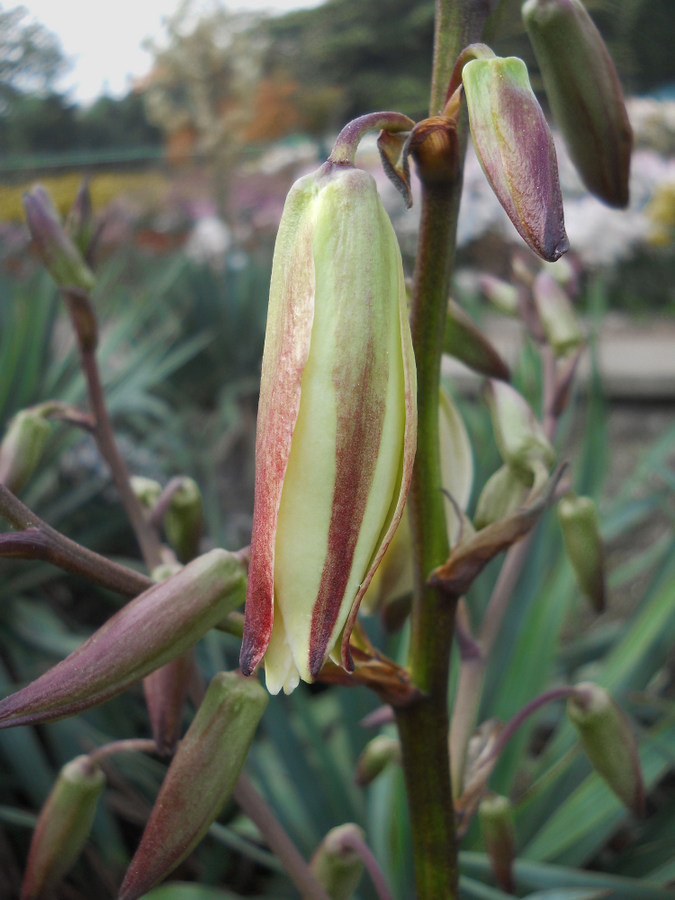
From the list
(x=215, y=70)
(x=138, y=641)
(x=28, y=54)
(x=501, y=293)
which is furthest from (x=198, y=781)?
(x=215, y=70)

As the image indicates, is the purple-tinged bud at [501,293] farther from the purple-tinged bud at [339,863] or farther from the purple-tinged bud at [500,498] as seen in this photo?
the purple-tinged bud at [339,863]

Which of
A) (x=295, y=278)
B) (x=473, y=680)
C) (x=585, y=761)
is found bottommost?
(x=585, y=761)

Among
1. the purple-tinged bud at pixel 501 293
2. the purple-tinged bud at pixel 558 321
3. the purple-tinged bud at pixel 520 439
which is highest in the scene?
the purple-tinged bud at pixel 520 439

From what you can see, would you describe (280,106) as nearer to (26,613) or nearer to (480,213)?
(480,213)

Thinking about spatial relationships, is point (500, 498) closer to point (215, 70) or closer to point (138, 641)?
point (138, 641)

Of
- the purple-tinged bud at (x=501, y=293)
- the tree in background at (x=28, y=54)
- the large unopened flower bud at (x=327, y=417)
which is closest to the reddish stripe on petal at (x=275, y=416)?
the large unopened flower bud at (x=327, y=417)

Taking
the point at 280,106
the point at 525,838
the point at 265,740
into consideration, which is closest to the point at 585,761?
the point at 525,838
